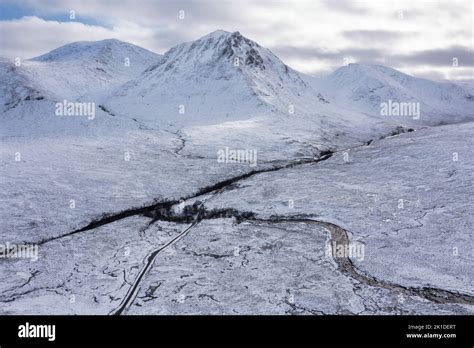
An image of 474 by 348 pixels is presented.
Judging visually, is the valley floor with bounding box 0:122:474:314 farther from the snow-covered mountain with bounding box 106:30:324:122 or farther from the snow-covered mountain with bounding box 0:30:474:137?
the snow-covered mountain with bounding box 106:30:324:122

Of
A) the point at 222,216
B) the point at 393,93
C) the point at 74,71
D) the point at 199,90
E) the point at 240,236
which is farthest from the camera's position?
the point at 393,93

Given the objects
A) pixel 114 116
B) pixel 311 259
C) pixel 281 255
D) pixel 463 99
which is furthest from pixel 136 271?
pixel 463 99

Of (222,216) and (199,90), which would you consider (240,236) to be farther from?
(199,90)

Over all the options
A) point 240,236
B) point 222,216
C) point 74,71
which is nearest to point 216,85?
point 74,71

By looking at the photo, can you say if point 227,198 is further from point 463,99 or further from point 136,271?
point 463,99

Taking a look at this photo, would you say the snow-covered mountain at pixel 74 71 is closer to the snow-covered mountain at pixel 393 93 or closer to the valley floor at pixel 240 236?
the valley floor at pixel 240 236
